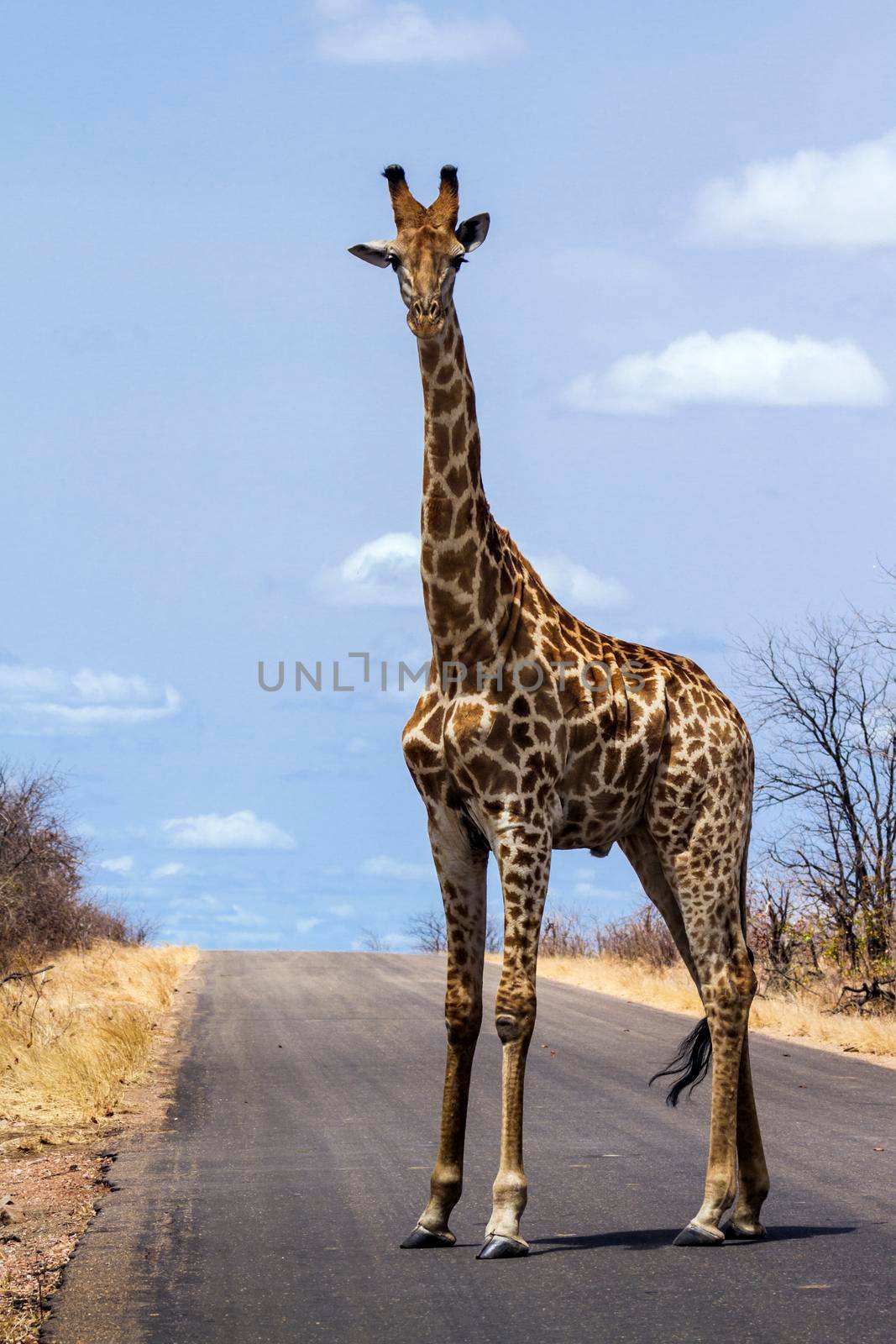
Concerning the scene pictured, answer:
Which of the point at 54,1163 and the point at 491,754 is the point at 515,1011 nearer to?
the point at 491,754

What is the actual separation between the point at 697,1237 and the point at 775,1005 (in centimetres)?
1326

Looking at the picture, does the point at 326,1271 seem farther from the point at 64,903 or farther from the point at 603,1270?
the point at 64,903

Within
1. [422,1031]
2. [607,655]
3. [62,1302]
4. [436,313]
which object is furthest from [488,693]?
[422,1031]

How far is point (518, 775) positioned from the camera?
7695mm

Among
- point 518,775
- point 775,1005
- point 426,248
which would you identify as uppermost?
point 426,248

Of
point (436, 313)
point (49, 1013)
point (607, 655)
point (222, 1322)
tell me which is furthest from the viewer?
point (49, 1013)

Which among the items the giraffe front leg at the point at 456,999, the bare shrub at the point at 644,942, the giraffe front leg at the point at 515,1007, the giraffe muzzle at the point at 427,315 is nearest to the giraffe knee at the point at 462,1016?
the giraffe front leg at the point at 456,999

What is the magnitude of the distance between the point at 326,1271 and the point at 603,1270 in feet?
3.87

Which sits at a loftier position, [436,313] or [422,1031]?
[436,313]

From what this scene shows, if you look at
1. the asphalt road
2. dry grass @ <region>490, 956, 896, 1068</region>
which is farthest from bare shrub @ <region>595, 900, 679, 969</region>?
the asphalt road

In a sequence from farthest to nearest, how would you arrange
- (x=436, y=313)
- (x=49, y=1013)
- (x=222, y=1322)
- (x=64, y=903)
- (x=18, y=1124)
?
(x=64, y=903) < (x=49, y=1013) < (x=18, y=1124) < (x=436, y=313) < (x=222, y=1322)

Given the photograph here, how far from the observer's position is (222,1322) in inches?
242

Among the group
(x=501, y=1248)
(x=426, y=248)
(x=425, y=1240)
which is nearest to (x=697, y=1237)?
(x=501, y=1248)

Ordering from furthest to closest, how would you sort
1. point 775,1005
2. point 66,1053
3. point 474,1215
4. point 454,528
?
point 775,1005, point 66,1053, point 474,1215, point 454,528
